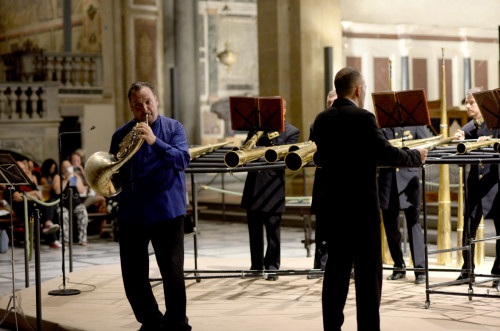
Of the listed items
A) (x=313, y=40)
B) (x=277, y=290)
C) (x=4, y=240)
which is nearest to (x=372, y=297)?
(x=277, y=290)

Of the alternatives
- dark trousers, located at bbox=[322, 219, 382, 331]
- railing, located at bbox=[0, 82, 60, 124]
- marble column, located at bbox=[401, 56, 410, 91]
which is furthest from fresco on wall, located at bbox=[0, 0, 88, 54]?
dark trousers, located at bbox=[322, 219, 382, 331]

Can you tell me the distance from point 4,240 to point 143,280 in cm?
736

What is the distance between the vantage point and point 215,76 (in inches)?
920

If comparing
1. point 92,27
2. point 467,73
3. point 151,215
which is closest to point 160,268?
point 151,215

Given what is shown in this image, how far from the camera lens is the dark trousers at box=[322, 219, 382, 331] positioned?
5129 mm

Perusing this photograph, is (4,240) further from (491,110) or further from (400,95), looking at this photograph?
(491,110)

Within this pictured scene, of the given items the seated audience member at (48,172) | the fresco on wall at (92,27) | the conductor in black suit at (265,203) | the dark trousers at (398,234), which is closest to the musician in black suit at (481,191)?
the dark trousers at (398,234)

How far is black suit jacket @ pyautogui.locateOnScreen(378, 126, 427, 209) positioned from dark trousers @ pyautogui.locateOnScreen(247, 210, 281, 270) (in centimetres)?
115

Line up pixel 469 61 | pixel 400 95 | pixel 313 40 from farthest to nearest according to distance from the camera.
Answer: pixel 469 61 < pixel 313 40 < pixel 400 95

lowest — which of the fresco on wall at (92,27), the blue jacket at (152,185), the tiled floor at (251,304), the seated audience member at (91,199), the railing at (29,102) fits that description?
the tiled floor at (251,304)

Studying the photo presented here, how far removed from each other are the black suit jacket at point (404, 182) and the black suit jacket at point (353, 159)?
9.58 ft

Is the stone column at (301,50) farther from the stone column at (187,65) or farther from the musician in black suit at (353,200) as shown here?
the musician in black suit at (353,200)

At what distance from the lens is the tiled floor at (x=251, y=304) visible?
631 centimetres

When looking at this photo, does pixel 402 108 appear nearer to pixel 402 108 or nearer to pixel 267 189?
pixel 402 108
